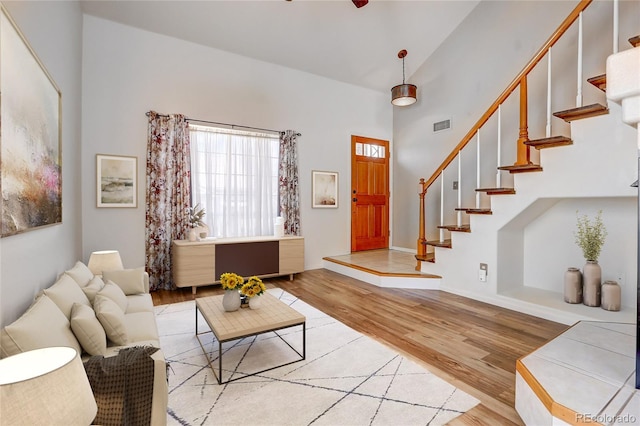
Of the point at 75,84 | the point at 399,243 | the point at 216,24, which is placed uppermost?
the point at 216,24

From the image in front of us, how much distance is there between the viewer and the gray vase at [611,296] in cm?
304

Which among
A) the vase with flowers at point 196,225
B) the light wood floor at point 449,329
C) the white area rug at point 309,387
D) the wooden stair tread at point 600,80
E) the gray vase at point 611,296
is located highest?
the wooden stair tread at point 600,80

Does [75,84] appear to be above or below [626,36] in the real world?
below

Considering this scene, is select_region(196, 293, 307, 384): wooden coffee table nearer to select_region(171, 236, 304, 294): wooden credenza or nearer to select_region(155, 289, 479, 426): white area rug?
select_region(155, 289, 479, 426): white area rug

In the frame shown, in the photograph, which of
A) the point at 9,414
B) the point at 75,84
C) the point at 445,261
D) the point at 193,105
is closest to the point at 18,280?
the point at 9,414

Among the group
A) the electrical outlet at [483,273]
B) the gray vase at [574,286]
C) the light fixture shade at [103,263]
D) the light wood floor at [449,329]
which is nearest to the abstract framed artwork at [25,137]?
the light fixture shade at [103,263]

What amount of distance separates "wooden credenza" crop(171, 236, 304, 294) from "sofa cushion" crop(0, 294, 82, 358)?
2494mm

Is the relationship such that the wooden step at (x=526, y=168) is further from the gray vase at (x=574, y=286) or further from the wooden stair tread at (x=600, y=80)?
the gray vase at (x=574, y=286)

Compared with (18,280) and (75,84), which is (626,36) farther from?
(75,84)

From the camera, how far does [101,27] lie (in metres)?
4.02

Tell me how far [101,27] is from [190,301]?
3.83m

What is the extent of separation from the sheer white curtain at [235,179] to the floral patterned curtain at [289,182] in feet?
0.44

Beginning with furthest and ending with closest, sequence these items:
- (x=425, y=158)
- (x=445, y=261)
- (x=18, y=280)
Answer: (x=425, y=158)
(x=445, y=261)
(x=18, y=280)

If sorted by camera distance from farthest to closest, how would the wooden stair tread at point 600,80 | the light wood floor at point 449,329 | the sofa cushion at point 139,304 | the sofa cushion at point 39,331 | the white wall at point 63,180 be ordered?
the sofa cushion at point 139,304, the wooden stair tread at point 600,80, the light wood floor at point 449,329, the white wall at point 63,180, the sofa cushion at point 39,331
